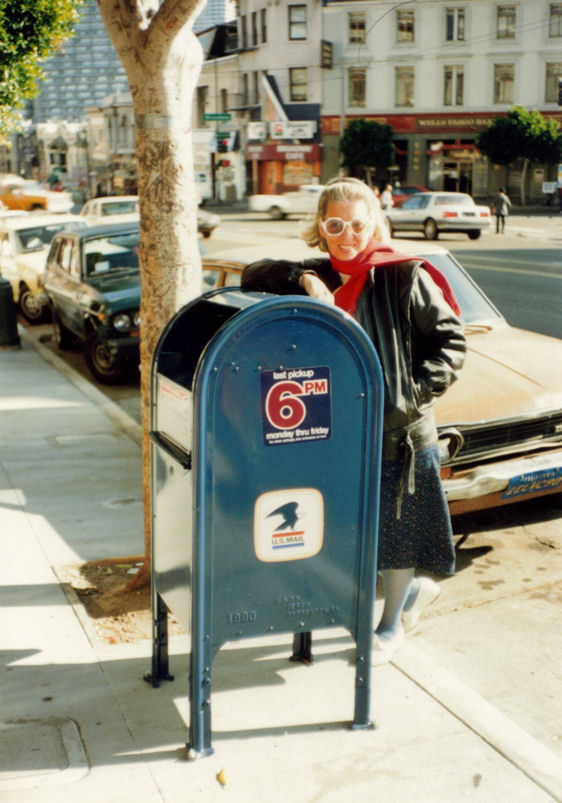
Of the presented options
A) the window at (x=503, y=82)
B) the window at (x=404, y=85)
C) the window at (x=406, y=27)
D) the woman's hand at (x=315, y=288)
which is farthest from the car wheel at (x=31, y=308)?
the woman's hand at (x=315, y=288)

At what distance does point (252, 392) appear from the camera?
3041mm

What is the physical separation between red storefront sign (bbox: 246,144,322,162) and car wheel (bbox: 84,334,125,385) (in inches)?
1219

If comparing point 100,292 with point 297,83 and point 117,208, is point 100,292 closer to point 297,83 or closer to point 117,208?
point 117,208

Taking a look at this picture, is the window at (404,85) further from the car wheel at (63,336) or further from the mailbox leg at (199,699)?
the mailbox leg at (199,699)

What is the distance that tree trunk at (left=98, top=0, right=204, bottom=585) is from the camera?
4254mm

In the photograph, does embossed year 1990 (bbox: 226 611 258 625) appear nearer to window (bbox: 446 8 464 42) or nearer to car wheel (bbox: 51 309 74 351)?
car wheel (bbox: 51 309 74 351)

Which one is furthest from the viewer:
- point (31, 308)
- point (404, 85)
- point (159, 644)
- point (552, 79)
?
point (404, 85)

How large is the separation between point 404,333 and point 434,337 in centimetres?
12

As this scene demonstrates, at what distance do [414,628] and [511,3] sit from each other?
39.9 ft

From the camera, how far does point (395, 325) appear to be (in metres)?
3.54

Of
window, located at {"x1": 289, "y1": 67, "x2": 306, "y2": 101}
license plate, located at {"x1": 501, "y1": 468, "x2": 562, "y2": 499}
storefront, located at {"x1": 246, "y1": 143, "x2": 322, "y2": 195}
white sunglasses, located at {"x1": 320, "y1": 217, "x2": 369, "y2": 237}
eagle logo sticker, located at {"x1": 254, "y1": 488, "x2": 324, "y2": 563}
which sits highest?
window, located at {"x1": 289, "y1": 67, "x2": 306, "y2": 101}

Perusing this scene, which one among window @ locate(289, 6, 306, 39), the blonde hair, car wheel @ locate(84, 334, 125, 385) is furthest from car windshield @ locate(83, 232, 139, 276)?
window @ locate(289, 6, 306, 39)

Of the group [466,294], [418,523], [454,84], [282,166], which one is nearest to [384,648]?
[418,523]

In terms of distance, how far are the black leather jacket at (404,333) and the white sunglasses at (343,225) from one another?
175 millimetres
